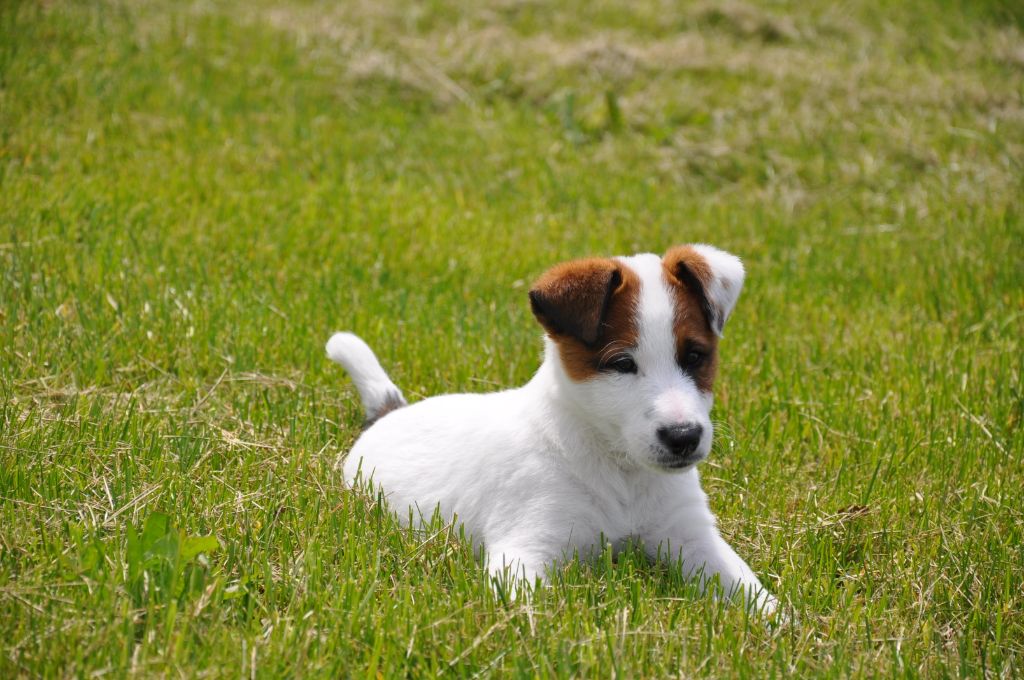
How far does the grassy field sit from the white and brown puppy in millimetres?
182

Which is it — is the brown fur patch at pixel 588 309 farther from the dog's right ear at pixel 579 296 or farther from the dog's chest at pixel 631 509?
the dog's chest at pixel 631 509

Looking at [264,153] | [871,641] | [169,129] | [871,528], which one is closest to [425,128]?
[264,153]

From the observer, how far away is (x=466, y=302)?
20.2ft

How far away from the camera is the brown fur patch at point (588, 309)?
3508 mm

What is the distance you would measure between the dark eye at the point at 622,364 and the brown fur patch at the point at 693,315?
0.15 metres

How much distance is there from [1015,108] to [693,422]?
26.1 ft

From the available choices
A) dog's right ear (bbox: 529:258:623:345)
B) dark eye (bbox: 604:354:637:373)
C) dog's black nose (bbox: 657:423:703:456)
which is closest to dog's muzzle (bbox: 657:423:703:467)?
dog's black nose (bbox: 657:423:703:456)

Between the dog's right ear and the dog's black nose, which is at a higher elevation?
the dog's right ear

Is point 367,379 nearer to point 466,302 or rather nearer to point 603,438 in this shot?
point 603,438

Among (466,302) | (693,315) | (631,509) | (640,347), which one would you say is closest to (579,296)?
(640,347)

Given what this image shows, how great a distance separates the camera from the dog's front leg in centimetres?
349

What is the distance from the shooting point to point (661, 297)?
140 inches

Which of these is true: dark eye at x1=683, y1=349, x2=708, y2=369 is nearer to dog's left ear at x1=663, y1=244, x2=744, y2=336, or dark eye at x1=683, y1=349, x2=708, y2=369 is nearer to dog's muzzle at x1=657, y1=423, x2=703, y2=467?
dog's left ear at x1=663, y1=244, x2=744, y2=336

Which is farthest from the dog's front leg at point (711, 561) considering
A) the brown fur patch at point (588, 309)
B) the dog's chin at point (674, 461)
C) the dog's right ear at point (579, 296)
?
the dog's right ear at point (579, 296)
